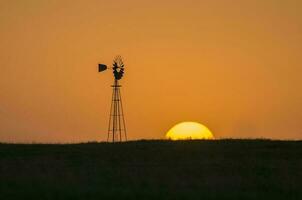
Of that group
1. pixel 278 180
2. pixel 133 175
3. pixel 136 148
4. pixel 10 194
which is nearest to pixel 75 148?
pixel 136 148

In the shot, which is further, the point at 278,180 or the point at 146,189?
the point at 278,180

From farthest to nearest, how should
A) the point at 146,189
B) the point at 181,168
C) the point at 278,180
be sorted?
1. the point at 181,168
2. the point at 278,180
3. the point at 146,189

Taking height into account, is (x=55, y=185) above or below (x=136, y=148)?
below

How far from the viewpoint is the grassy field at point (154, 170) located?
20875 millimetres

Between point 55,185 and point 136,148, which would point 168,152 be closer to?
point 136,148

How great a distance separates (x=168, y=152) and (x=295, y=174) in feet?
33.8

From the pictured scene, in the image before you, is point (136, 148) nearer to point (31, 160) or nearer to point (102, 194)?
point (31, 160)

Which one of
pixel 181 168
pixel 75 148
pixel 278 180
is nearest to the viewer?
pixel 278 180

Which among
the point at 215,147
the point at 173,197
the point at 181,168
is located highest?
the point at 215,147

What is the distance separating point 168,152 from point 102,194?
16.7 m

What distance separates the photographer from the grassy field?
68.5 feet

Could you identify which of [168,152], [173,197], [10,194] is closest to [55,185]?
[10,194]

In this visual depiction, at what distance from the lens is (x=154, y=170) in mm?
28219

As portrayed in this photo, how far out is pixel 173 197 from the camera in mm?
19844
